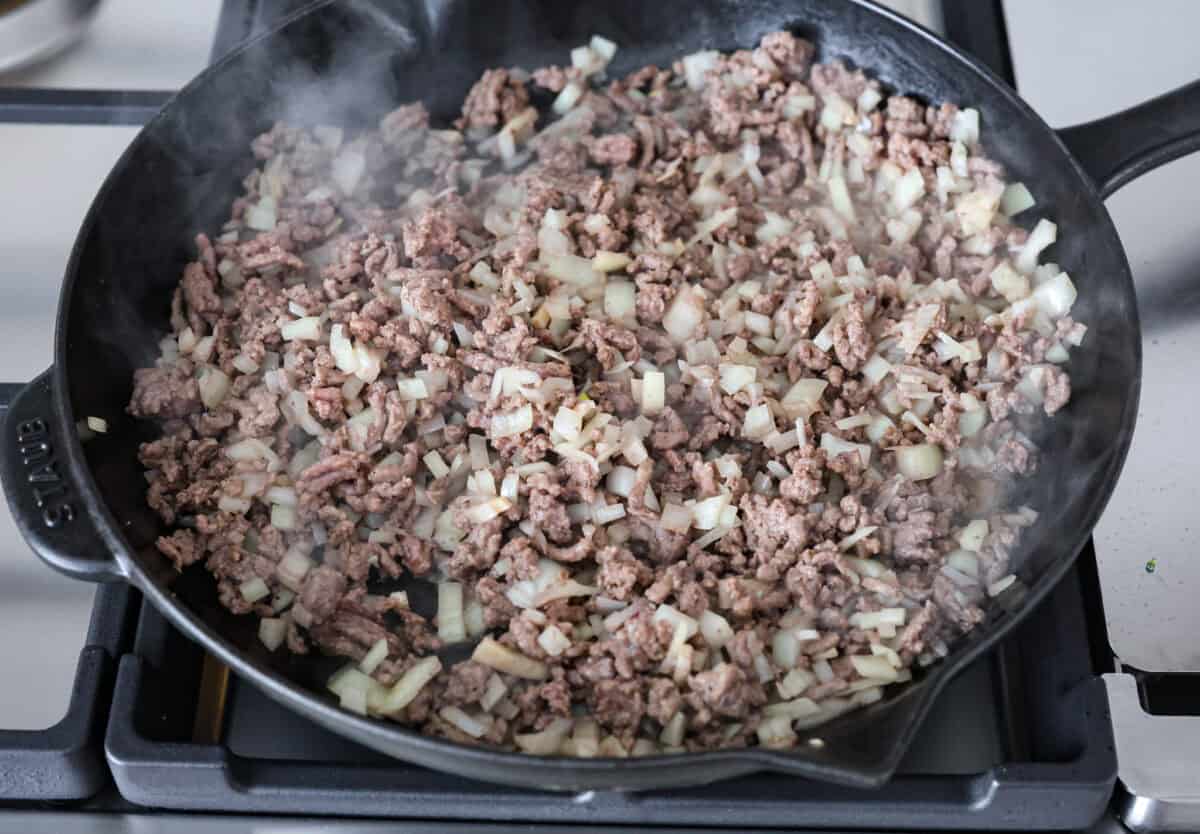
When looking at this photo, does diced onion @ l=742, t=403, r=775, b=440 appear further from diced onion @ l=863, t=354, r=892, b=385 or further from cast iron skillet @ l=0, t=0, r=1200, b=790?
cast iron skillet @ l=0, t=0, r=1200, b=790

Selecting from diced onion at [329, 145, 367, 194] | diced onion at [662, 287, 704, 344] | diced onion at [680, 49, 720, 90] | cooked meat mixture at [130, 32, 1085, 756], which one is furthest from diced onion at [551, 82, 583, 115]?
diced onion at [662, 287, 704, 344]

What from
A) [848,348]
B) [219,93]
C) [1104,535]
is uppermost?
[219,93]

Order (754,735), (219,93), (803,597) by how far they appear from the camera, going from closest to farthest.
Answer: (754,735)
(803,597)
(219,93)

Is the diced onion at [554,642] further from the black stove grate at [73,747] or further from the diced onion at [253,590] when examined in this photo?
the black stove grate at [73,747]

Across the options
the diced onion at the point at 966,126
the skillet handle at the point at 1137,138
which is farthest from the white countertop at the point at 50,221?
the skillet handle at the point at 1137,138

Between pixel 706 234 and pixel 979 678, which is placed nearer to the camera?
pixel 979 678

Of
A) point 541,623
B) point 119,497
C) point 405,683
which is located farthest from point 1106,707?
point 119,497

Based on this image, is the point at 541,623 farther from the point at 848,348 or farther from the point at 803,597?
the point at 848,348
